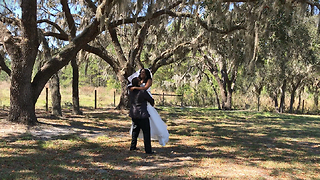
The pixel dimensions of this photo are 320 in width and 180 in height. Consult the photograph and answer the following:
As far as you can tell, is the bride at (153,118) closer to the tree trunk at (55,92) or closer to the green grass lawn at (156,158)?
the green grass lawn at (156,158)

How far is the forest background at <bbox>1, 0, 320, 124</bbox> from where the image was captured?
8.86m

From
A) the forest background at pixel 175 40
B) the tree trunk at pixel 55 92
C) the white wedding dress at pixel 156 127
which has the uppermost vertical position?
the forest background at pixel 175 40

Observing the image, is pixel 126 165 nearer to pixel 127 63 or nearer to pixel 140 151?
pixel 140 151

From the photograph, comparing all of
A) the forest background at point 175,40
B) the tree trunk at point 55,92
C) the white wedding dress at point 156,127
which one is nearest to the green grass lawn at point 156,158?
the white wedding dress at point 156,127

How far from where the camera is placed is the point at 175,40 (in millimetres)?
16766

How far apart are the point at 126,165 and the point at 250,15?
7.44 metres

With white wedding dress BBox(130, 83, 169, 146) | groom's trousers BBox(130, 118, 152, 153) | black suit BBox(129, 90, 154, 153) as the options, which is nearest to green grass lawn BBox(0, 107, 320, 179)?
groom's trousers BBox(130, 118, 152, 153)

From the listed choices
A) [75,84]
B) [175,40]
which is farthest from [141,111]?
[175,40]

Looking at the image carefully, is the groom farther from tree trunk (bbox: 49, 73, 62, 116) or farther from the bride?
tree trunk (bbox: 49, 73, 62, 116)

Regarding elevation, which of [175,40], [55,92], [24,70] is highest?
[175,40]

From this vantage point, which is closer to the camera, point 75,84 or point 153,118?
point 153,118

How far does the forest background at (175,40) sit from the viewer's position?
8.86 metres

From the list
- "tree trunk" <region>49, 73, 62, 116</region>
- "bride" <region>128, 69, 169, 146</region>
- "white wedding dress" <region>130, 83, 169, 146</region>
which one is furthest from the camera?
"tree trunk" <region>49, 73, 62, 116</region>

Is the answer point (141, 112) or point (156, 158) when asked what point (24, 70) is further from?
point (156, 158)
